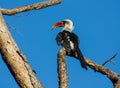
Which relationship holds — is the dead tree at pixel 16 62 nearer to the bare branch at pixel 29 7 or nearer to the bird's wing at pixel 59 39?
the bare branch at pixel 29 7

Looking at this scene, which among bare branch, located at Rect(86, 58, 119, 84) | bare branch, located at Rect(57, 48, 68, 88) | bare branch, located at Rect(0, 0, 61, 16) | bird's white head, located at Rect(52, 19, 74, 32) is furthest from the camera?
bird's white head, located at Rect(52, 19, 74, 32)

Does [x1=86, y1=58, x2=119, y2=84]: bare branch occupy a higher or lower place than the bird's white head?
lower

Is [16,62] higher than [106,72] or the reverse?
the reverse

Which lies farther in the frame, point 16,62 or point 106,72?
point 106,72

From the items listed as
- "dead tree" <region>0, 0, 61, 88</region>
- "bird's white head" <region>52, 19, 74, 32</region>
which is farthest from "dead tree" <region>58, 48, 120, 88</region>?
"bird's white head" <region>52, 19, 74, 32</region>

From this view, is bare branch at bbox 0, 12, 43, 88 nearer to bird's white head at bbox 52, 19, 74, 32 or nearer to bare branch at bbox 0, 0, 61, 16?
bare branch at bbox 0, 0, 61, 16

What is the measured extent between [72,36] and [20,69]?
11.5 feet

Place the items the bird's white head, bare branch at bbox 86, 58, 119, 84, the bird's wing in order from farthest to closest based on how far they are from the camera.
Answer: the bird's white head
the bird's wing
bare branch at bbox 86, 58, 119, 84

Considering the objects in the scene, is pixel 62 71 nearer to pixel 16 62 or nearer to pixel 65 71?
pixel 65 71

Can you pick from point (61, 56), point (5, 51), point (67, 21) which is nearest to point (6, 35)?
point (5, 51)

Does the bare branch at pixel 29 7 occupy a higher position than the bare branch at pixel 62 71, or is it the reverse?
the bare branch at pixel 29 7

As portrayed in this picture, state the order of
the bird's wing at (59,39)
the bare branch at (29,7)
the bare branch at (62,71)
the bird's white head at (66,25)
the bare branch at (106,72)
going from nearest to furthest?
the bare branch at (62,71) < the bare branch at (106,72) < the bare branch at (29,7) < the bird's wing at (59,39) < the bird's white head at (66,25)

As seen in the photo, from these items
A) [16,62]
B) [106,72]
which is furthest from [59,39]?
[16,62]

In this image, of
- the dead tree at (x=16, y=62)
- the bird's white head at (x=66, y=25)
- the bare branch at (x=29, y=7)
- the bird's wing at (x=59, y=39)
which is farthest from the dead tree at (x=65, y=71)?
the bird's white head at (x=66, y=25)
